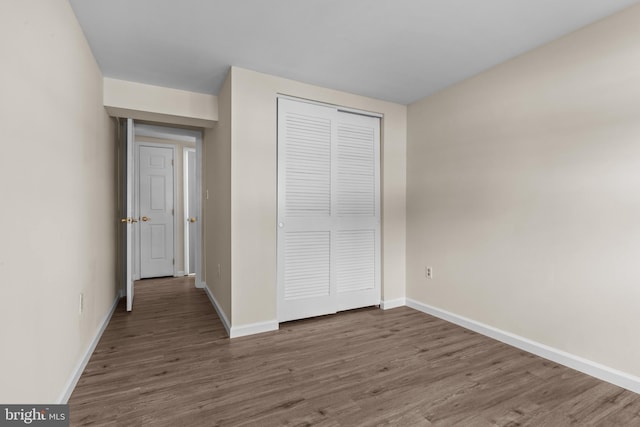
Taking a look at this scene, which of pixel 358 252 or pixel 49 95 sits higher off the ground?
pixel 49 95

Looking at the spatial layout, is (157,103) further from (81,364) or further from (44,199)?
(81,364)

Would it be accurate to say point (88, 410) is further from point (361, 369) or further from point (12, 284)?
point (361, 369)

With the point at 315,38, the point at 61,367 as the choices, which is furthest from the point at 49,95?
the point at 315,38

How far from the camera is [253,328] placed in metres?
2.70

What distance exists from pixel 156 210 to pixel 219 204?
2417 millimetres

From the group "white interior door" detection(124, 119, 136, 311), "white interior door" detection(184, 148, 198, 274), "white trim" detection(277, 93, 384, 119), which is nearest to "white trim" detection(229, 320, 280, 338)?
"white interior door" detection(124, 119, 136, 311)

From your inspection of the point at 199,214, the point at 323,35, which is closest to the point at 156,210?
the point at 199,214

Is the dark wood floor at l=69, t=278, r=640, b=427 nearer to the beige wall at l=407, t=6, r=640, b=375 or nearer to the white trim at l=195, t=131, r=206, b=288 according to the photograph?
the beige wall at l=407, t=6, r=640, b=375

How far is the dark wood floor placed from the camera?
5.30 ft

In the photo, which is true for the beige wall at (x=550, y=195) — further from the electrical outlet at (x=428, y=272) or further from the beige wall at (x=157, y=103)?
the beige wall at (x=157, y=103)

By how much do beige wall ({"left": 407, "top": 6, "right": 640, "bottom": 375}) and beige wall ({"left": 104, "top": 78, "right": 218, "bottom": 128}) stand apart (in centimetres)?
245

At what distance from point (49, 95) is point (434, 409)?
8.49 ft

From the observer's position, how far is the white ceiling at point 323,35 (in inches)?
73.2

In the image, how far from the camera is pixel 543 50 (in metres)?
2.28
